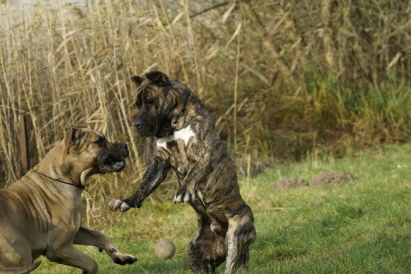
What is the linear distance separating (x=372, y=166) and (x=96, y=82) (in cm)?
441

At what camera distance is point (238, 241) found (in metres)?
5.15

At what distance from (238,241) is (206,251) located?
1.29 ft

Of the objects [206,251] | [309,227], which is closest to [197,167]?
[206,251]

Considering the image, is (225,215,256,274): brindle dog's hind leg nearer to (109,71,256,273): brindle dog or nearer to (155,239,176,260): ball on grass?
(109,71,256,273): brindle dog

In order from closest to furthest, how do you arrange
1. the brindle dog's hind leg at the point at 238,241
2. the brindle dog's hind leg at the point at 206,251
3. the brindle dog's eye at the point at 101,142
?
the brindle dog's hind leg at the point at 238,241
the brindle dog's hind leg at the point at 206,251
the brindle dog's eye at the point at 101,142

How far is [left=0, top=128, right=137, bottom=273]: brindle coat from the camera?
5.11 meters

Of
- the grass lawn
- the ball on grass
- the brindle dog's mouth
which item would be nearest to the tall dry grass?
the grass lawn

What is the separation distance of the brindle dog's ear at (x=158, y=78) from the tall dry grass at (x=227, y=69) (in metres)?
2.80

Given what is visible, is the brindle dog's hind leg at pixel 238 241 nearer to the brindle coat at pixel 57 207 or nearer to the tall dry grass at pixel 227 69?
the brindle coat at pixel 57 207

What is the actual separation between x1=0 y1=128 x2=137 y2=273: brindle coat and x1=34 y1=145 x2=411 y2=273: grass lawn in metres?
0.67

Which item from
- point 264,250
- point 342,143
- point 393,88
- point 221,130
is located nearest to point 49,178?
point 264,250

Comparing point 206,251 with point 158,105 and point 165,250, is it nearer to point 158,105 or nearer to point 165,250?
point 165,250

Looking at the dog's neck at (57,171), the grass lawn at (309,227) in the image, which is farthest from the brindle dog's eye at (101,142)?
the grass lawn at (309,227)

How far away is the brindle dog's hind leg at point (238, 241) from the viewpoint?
5.09m
